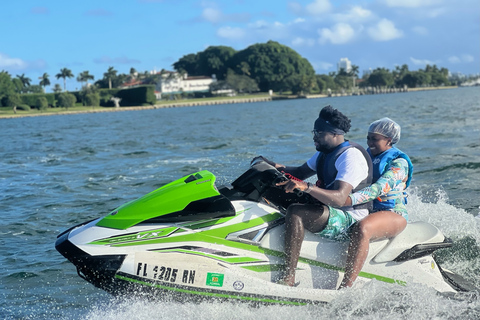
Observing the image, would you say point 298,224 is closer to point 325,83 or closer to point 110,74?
point 110,74

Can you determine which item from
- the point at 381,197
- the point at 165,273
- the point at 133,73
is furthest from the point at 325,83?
the point at 165,273

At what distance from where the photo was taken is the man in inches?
174

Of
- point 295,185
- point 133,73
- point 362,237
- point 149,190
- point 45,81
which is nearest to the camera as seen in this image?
point 295,185

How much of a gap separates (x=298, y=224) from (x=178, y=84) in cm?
15550

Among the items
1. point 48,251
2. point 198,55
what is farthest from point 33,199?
point 198,55

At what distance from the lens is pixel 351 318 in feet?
15.4

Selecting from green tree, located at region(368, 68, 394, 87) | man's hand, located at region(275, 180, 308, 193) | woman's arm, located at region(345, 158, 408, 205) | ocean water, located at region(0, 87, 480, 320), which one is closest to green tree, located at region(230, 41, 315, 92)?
green tree, located at region(368, 68, 394, 87)

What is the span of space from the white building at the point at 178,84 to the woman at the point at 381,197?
5858 inches

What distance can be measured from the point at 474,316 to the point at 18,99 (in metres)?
106

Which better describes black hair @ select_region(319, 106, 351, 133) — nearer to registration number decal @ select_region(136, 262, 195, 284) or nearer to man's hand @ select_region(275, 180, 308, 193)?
man's hand @ select_region(275, 180, 308, 193)

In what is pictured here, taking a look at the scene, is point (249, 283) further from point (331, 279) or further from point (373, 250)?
point (373, 250)

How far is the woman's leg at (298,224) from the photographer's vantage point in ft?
14.7

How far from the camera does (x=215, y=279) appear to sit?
4.42 m

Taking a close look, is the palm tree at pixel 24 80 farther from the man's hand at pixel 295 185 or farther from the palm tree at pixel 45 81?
the man's hand at pixel 295 185
